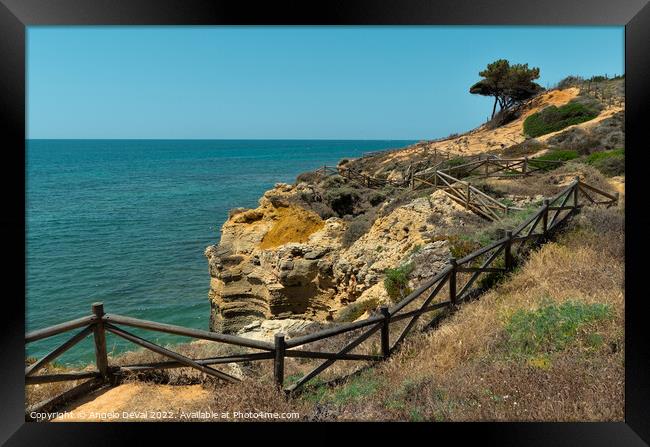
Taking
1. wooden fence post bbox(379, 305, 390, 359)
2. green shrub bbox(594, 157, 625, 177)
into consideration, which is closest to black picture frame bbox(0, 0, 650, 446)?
wooden fence post bbox(379, 305, 390, 359)

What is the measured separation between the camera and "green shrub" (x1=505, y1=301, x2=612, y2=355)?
6.12 metres

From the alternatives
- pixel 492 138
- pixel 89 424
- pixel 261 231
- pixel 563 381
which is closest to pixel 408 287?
pixel 563 381

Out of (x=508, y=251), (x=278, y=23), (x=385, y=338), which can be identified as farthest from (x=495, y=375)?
(x=278, y=23)

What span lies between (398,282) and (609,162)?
9.89 meters

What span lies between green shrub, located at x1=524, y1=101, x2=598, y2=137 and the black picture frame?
2373 centimetres

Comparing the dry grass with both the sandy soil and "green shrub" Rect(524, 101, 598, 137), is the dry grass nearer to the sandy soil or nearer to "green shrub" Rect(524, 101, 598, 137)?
"green shrub" Rect(524, 101, 598, 137)

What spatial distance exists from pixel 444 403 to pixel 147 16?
523cm

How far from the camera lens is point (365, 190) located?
22281mm

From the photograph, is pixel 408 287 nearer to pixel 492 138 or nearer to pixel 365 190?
pixel 365 190

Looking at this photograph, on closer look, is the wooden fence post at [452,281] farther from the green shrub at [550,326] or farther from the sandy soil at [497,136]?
the sandy soil at [497,136]

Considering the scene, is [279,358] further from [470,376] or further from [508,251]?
[508,251]

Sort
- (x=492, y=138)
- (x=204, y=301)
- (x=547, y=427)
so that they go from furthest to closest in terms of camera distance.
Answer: (x=492, y=138), (x=204, y=301), (x=547, y=427)

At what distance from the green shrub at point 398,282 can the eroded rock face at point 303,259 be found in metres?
0.21

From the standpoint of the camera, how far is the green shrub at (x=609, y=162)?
14898mm
